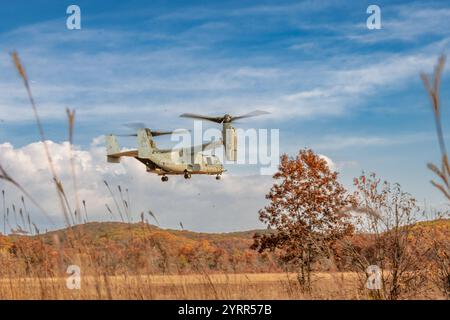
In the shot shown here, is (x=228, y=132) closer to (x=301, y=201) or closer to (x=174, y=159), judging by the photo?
(x=174, y=159)

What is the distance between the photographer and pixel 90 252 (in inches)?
318

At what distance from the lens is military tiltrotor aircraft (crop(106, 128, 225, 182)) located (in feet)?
177

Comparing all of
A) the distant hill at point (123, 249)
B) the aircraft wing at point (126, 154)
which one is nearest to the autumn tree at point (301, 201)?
the distant hill at point (123, 249)

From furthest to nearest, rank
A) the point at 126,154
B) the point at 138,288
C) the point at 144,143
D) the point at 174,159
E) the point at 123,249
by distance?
1. the point at 126,154
2. the point at 144,143
3. the point at 174,159
4. the point at 123,249
5. the point at 138,288

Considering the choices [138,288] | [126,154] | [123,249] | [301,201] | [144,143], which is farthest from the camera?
[126,154]

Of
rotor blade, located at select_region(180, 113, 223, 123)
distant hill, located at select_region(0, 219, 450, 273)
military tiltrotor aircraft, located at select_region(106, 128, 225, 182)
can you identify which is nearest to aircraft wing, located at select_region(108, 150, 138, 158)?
military tiltrotor aircraft, located at select_region(106, 128, 225, 182)

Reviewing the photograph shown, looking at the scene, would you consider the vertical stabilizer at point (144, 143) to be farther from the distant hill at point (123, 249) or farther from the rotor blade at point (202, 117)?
the distant hill at point (123, 249)

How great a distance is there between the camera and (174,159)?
5431 cm

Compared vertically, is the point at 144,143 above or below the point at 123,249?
above

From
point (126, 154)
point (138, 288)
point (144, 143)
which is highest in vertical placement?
point (144, 143)

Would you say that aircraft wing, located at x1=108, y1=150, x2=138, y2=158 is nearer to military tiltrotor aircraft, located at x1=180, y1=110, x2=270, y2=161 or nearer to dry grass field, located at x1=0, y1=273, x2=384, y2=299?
military tiltrotor aircraft, located at x1=180, y1=110, x2=270, y2=161

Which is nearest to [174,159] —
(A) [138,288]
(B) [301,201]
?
(B) [301,201]

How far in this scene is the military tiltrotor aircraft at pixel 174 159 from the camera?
5384 cm
